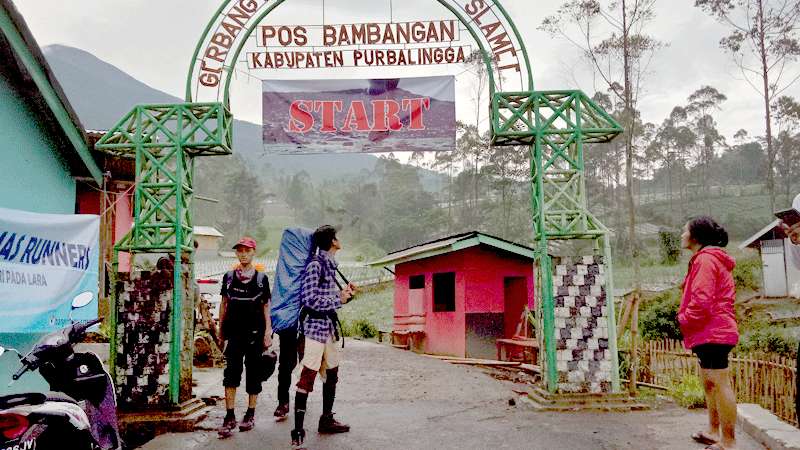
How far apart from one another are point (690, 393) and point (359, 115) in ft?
→ 16.9

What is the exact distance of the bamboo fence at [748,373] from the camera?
8328 mm

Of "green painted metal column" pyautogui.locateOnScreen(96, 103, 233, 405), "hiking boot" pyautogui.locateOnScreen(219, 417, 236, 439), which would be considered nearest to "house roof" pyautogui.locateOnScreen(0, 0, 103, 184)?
"green painted metal column" pyautogui.locateOnScreen(96, 103, 233, 405)

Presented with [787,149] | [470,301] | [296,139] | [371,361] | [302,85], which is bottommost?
[371,361]

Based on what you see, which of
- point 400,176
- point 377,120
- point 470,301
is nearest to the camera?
point 377,120

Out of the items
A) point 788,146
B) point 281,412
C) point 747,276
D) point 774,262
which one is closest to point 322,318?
point 281,412

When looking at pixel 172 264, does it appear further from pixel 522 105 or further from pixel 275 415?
pixel 522 105

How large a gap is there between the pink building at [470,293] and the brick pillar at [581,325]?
809 centimetres

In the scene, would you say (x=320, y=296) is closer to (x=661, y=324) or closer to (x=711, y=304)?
(x=711, y=304)

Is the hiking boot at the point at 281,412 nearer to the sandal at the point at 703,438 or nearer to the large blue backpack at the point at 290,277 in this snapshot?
the large blue backpack at the point at 290,277

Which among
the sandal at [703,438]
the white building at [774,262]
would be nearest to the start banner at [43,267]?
the sandal at [703,438]

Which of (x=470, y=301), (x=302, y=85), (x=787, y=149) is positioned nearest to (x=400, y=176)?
(x=787, y=149)

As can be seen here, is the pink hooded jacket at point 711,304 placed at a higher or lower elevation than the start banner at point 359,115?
lower

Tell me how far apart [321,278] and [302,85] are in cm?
332

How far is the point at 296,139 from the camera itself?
7789 millimetres
